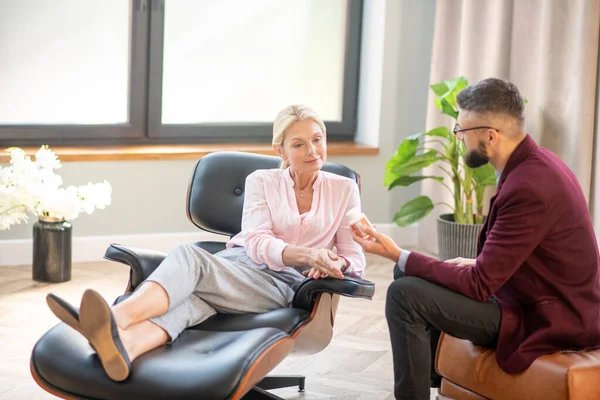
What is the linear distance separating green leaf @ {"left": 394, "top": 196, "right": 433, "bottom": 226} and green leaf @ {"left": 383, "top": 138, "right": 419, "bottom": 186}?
0.18 meters

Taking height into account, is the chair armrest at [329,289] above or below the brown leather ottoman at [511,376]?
above

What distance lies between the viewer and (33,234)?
4133 millimetres

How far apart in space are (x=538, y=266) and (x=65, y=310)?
1.22 m

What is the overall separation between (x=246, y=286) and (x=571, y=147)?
1948 millimetres

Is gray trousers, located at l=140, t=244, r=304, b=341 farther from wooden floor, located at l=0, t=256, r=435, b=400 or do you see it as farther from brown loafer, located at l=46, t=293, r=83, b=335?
wooden floor, located at l=0, t=256, r=435, b=400

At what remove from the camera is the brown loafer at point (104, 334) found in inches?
85.1

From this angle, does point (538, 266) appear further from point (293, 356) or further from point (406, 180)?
point (406, 180)

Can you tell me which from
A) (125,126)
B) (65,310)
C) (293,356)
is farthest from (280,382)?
(125,126)

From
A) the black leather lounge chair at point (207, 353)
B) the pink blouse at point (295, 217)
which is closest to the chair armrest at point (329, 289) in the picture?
the black leather lounge chair at point (207, 353)

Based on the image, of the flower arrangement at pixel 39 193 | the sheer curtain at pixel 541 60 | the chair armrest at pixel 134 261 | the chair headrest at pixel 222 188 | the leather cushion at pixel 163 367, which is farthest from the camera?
the flower arrangement at pixel 39 193

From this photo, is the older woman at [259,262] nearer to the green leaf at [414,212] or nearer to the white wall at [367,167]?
the green leaf at [414,212]

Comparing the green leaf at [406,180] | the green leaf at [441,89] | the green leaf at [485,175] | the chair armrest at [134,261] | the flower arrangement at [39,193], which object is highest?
the green leaf at [441,89]

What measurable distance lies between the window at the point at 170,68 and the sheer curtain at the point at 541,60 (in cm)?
60

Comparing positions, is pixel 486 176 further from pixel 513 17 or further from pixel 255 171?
pixel 255 171
